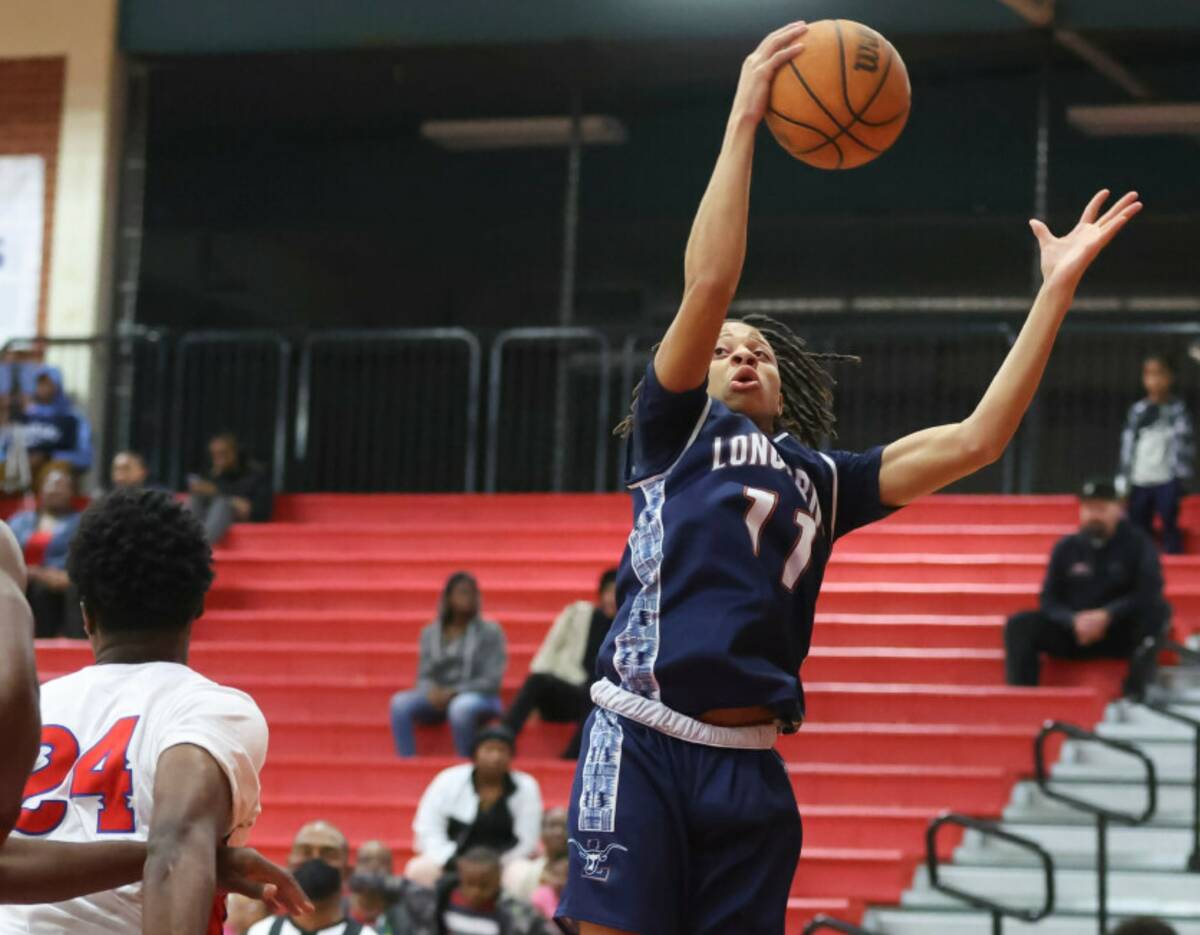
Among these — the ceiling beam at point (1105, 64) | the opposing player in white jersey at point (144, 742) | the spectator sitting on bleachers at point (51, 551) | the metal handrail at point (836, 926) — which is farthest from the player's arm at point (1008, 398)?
the ceiling beam at point (1105, 64)

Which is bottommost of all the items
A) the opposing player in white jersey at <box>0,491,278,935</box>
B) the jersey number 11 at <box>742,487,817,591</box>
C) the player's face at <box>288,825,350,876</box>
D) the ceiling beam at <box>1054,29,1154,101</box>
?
the player's face at <box>288,825,350,876</box>

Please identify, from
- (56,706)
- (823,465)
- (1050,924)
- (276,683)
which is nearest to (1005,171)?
(276,683)

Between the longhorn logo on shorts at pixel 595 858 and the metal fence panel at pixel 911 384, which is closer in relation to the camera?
the longhorn logo on shorts at pixel 595 858

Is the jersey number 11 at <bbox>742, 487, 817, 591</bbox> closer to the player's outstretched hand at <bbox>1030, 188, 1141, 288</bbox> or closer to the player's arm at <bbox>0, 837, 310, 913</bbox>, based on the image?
the player's outstretched hand at <bbox>1030, 188, 1141, 288</bbox>

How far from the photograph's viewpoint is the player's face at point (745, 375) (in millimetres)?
4164

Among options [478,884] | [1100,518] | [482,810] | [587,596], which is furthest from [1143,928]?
[587,596]

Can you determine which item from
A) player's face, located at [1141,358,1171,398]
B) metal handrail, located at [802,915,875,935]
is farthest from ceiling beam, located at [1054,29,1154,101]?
metal handrail, located at [802,915,875,935]

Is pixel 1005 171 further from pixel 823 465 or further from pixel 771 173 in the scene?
pixel 823 465

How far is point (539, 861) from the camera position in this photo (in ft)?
32.4

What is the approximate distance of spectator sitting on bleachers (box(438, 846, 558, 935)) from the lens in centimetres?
903

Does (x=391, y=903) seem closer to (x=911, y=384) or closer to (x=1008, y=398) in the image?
(x=1008, y=398)

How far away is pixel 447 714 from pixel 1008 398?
25.4 ft

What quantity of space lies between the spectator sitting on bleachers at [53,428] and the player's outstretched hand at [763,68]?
39.0 ft

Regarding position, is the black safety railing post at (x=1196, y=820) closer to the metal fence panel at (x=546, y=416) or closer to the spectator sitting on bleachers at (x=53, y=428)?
the metal fence panel at (x=546, y=416)
